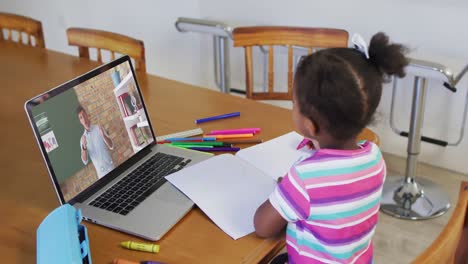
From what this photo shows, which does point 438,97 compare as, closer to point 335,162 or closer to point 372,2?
point 372,2

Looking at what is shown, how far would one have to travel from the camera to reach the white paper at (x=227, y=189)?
3.59 ft

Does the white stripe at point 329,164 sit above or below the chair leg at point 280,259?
above

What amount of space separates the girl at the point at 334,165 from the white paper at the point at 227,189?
68 millimetres

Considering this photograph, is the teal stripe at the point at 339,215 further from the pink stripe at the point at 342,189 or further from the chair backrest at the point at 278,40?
the chair backrest at the point at 278,40

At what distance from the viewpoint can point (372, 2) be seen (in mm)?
2820

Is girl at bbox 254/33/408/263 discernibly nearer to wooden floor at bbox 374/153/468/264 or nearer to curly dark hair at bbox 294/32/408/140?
curly dark hair at bbox 294/32/408/140

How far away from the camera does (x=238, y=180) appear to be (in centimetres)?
123

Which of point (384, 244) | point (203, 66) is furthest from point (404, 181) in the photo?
point (203, 66)

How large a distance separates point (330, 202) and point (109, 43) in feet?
4.30

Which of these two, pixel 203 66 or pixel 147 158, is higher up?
pixel 147 158

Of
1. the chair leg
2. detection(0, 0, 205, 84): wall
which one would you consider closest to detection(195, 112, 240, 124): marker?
the chair leg

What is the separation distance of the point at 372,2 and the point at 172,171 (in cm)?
193

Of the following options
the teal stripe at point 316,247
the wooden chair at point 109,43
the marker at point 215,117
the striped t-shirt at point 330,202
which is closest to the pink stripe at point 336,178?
the striped t-shirt at point 330,202

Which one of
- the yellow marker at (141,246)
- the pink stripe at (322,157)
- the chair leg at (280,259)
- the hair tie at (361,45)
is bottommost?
the chair leg at (280,259)
